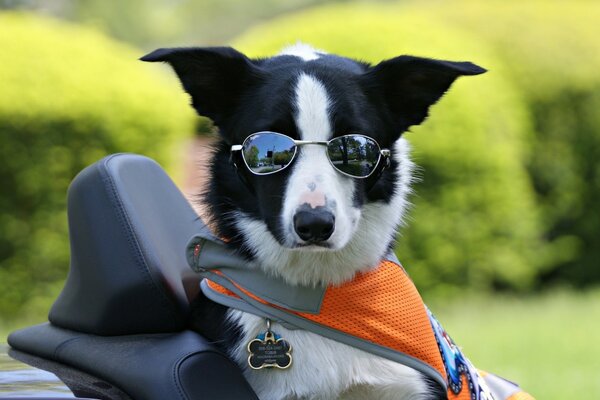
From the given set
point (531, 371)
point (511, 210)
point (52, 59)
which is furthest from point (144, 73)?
point (531, 371)

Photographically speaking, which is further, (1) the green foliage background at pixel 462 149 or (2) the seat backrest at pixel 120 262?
(1) the green foliage background at pixel 462 149

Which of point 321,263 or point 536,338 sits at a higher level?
point 321,263

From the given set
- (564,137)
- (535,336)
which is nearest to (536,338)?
(535,336)

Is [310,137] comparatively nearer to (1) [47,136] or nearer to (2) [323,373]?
(2) [323,373]

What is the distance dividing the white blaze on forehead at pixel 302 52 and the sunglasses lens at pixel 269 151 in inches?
12.7

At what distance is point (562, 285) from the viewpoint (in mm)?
Answer: 9359

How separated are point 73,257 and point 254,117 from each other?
26.7 inches

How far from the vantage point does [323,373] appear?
2367 millimetres

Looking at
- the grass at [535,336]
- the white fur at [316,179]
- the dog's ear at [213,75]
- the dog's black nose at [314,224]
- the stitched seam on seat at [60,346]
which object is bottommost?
the grass at [535,336]

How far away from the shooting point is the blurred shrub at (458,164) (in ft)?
26.1

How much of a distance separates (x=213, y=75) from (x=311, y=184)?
0.45 metres

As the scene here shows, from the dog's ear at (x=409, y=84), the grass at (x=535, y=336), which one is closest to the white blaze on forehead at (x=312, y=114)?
the dog's ear at (x=409, y=84)

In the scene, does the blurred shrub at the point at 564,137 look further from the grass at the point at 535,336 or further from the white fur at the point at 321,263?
the white fur at the point at 321,263

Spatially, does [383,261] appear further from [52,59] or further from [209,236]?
[52,59]
